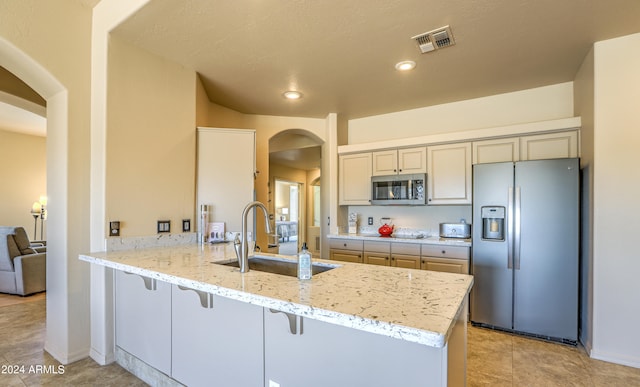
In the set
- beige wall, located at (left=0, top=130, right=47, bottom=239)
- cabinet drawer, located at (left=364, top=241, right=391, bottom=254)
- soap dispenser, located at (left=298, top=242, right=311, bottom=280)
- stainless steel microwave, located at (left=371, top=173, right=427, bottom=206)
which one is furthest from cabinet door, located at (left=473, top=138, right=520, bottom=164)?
beige wall, located at (left=0, top=130, right=47, bottom=239)

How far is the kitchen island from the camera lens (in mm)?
1085

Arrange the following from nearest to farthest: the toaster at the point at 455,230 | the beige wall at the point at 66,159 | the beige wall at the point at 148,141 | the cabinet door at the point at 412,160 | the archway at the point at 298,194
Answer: the beige wall at the point at 66,159, the beige wall at the point at 148,141, the toaster at the point at 455,230, the cabinet door at the point at 412,160, the archway at the point at 298,194

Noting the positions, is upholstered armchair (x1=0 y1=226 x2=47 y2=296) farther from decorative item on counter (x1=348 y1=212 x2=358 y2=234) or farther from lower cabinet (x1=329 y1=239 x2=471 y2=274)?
decorative item on counter (x1=348 y1=212 x2=358 y2=234)

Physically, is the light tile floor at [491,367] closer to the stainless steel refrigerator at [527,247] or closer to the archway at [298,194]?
the stainless steel refrigerator at [527,247]

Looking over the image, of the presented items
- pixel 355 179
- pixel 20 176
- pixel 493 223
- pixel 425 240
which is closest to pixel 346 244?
pixel 355 179

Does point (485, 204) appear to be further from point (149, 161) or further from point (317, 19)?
point (149, 161)

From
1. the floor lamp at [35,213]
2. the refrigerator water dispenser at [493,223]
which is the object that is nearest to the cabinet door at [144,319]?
the refrigerator water dispenser at [493,223]

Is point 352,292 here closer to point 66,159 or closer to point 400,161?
point 66,159

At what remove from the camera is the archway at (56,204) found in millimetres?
2367

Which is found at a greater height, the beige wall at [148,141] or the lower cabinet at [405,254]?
the beige wall at [148,141]

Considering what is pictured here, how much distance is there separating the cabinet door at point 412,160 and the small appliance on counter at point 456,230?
2.49ft

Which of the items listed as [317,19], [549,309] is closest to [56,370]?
[317,19]

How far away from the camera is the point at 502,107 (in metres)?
3.62

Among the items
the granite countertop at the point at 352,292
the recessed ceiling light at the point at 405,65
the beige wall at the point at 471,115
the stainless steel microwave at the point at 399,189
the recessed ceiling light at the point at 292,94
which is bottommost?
the granite countertop at the point at 352,292
